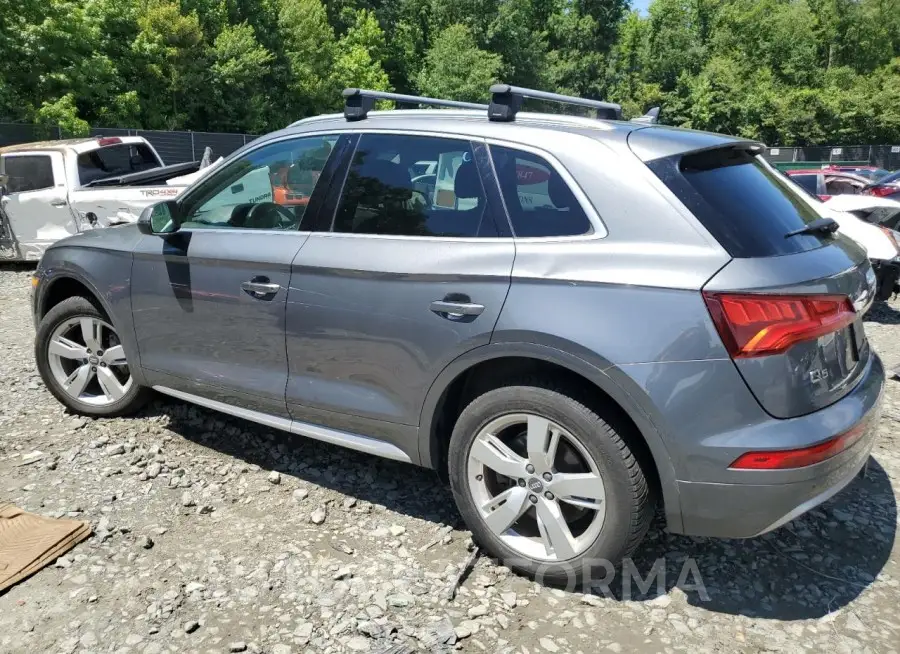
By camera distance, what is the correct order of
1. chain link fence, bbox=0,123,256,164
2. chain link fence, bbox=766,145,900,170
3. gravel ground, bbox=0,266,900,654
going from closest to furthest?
gravel ground, bbox=0,266,900,654, chain link fence, bbox=0,123,256,164, chain link fence, bbox=766,145,900,170

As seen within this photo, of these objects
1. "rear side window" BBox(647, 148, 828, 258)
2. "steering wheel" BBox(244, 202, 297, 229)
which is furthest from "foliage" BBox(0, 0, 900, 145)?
"rear side window" BBox(647, 148, 828, 258)

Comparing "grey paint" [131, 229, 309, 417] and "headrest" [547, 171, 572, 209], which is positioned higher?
"headrest" [547, 171, 572, 209]

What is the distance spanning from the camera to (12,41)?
78.0ft

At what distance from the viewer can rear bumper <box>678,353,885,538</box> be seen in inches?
107

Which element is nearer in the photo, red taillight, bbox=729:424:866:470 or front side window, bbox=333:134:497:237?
red taillight, bbox=729:424:866:470

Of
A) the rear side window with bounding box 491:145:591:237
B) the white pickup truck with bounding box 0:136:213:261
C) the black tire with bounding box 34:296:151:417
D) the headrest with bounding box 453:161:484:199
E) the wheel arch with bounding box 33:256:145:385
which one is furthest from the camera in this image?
the white pickup truck with bounding box 0:136:213:261

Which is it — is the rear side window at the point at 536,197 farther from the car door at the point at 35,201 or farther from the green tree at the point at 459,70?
the green tree at the point at 459,70

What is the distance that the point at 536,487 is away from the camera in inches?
123

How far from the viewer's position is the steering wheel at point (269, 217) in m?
3.82

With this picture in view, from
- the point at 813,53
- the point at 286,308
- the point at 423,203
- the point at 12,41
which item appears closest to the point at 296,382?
the point at 286,308

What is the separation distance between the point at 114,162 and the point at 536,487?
8855 mm

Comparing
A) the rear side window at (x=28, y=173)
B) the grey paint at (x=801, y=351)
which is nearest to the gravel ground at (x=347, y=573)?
the grey paint at (x=801, y=351)

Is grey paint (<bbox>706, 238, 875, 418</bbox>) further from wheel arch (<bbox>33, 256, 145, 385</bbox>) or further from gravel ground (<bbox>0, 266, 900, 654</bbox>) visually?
wheel arch (<bbox>33, 256, 145, 385</bbox>)
